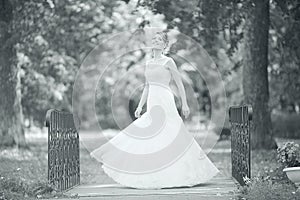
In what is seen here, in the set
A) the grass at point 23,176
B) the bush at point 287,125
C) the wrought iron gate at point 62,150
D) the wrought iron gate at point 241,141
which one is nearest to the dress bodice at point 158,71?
the wrought iron gate at point 241,141

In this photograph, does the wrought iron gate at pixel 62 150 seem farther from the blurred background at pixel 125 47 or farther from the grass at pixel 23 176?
the blurred background at pixel 125 47

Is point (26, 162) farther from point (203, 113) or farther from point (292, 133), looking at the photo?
point (203, 113)

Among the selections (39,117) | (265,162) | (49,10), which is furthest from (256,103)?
(39,117)

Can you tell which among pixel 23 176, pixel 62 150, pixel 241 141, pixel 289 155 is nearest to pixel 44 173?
pixel 23 176

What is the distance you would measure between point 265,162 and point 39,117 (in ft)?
82.6

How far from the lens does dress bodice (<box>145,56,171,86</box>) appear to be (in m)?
11.8

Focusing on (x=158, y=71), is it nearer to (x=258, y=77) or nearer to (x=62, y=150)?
(x=62, y=150)

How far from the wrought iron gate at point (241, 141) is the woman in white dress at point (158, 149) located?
0.53 m

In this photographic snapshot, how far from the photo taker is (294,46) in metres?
22.2

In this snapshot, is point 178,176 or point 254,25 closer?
point 178,176

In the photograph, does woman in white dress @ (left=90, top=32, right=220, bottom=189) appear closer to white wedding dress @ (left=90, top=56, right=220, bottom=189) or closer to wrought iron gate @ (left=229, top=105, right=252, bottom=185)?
white wedding dress @ (left=90, top=56, right=220, bottom=189)

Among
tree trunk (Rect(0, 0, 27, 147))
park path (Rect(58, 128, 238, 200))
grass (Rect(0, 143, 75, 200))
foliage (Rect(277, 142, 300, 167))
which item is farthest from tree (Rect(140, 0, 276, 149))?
foliage (Rect(277, 142, 300, 167))

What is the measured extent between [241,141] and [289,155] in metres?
0.87

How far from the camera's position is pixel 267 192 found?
348 inches
